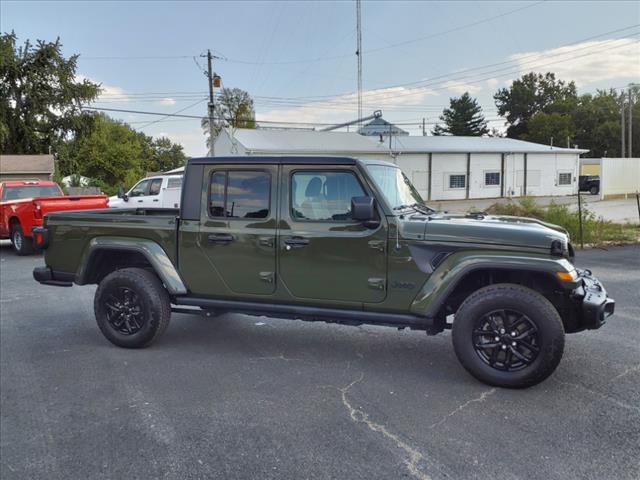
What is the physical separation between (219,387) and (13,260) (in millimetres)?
9815

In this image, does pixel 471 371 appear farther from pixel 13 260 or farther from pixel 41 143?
pixel 41 143

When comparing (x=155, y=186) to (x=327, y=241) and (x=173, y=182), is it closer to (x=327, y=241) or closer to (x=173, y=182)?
(x=173, y=182)

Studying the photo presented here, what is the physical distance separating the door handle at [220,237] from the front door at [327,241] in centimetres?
51

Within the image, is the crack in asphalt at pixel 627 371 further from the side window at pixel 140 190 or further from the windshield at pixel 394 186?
the side window at pixel 140 190

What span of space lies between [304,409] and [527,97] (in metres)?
85.7

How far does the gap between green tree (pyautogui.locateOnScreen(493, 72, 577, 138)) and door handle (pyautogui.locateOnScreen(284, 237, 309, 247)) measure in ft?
263

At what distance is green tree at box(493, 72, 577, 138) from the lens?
260ft

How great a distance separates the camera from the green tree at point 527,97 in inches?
3120

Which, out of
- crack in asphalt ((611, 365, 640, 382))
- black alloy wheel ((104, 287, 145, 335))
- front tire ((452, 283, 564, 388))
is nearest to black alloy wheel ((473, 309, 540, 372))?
front tire ((452, 283, 564, 388))

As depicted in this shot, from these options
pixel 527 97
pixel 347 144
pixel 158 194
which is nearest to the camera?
pixel 158 194

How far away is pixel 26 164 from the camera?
3114cm

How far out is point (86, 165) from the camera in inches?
2157

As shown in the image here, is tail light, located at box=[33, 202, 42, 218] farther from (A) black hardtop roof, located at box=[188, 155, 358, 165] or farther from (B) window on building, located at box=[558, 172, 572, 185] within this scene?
(B) window on building, located at box=[558, 172, 572, 185]

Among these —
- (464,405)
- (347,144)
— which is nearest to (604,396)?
(464,405)
